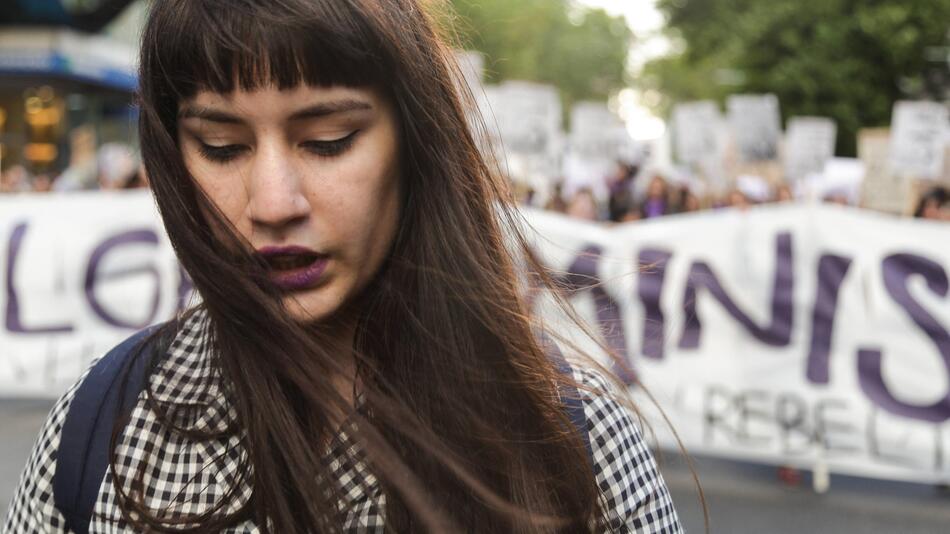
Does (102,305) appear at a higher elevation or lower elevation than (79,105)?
lower

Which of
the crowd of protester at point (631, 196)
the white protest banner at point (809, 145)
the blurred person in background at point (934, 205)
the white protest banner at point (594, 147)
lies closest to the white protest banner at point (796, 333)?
the blurred person in background at point (934, 205)

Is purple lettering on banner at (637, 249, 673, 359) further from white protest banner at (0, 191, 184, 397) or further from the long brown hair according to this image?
the long brown hair

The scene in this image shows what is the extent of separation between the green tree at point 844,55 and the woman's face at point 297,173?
1104 inches

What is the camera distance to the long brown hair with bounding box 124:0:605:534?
133 centimetres

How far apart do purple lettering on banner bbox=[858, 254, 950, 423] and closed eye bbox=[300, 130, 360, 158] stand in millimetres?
5827

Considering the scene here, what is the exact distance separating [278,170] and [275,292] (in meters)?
0.15

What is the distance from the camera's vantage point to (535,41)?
5984 centimetres

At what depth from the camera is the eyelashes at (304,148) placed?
4.51ft

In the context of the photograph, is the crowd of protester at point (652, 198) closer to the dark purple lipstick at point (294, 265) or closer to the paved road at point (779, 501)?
the paved road at point (779, 501)

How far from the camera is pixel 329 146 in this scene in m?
1.38

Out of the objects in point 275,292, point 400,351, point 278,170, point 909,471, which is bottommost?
point 909,471

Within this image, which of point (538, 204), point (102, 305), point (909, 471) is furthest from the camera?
point (538, 204)

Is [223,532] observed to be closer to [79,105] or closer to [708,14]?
[79,105]

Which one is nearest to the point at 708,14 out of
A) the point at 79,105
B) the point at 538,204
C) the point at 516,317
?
the point at 79,105
